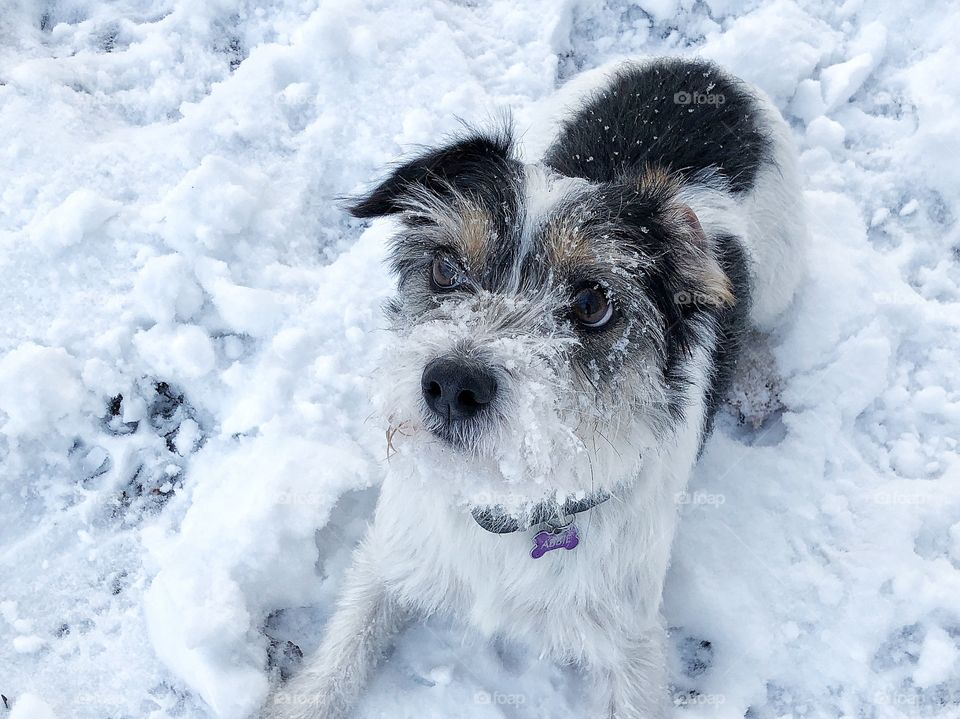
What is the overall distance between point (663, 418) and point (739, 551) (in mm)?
1369

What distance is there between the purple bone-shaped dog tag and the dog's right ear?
1.24 meters

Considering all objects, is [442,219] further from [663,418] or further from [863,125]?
[863,125]

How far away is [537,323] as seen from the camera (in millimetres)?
2432

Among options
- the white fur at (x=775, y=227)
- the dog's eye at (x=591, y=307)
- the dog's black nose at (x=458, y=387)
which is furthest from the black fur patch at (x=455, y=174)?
the white fur at (x=775, y=227)

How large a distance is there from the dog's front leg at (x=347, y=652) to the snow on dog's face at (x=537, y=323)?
1002 mm

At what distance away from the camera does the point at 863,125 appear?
4887 millimetres

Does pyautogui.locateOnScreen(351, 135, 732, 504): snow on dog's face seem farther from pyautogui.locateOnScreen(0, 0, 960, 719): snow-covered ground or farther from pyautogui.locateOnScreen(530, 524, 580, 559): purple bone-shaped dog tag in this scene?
pyautogui.locateOnScreen(0, 0, 960, 719): snow-covered ground

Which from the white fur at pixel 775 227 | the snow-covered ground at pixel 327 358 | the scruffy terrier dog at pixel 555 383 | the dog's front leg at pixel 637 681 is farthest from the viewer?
the white fur at pixel 775 227

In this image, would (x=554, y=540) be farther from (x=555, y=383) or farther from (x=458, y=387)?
(x=458, y=387)

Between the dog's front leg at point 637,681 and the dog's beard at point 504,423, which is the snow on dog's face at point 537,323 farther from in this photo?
the dog's front leg at point 637,681

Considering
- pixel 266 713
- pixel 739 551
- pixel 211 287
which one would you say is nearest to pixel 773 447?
pixel 739 551

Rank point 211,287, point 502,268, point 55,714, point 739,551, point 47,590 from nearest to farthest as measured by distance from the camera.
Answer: point 502,268 < point 55,714 < point 47,590 < point 739,551 < point 211,287

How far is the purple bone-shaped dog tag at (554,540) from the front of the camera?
2.79 m

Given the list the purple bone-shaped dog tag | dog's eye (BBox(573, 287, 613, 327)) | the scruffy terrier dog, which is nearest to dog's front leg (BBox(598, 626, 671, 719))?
the scruffy terrier dog
